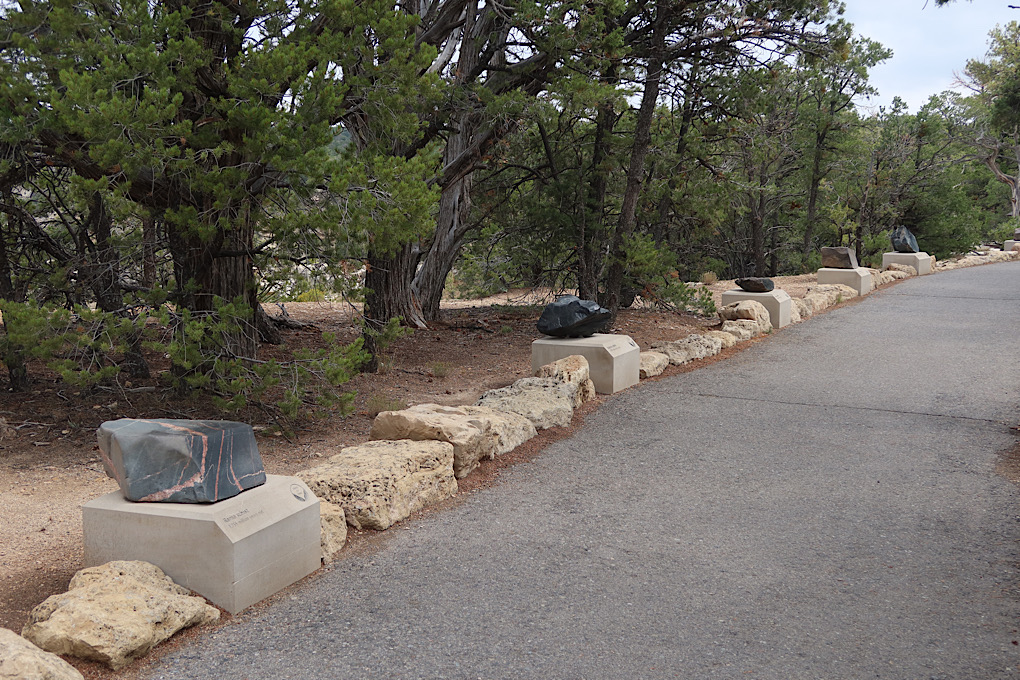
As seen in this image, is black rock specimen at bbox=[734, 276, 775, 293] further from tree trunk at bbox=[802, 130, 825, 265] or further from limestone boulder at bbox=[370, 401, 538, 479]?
tree trunk at bbox=[802, 130, 825, 265]

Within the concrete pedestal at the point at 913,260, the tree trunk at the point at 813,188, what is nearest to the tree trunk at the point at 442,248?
the concrete pedestal at the point at 913,260

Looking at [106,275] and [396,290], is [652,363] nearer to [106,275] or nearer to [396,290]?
[396,290]

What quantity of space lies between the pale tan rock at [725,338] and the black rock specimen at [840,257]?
7324 mm

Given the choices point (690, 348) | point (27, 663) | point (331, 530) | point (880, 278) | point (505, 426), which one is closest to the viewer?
point (27, 663)

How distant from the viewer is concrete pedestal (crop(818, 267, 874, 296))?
16.4 m

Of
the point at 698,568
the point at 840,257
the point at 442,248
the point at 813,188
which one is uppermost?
the point at 813,188

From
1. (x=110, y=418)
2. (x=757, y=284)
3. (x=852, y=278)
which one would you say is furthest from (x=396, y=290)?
(x=852, y=278)

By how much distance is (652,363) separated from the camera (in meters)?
8.99

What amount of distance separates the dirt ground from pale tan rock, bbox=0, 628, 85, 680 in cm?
28

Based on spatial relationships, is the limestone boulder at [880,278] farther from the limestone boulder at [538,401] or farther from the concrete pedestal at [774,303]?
the limestone boulder at [538,401]

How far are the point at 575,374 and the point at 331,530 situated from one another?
359 cm

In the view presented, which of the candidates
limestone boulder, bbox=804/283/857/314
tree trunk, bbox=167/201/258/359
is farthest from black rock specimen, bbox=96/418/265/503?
limestone boulder, bbox=804/283/857/314

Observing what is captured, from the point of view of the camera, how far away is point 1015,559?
13.7ft

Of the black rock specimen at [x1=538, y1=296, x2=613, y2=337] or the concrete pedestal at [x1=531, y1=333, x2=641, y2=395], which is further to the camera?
the black rock specimen at [x1=538, y1=296, x2=613, y2=337]
